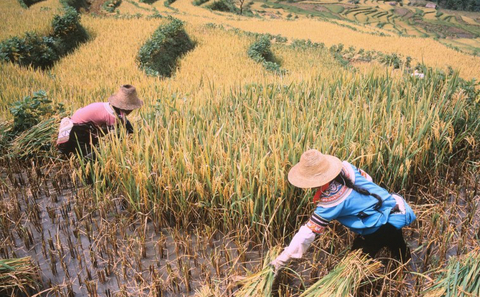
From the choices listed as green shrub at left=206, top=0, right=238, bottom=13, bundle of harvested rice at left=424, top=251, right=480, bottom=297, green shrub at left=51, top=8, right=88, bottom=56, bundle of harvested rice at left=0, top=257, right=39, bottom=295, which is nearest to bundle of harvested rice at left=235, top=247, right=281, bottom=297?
bundle of harvested rice at left=424, top=251, right=480, bottom=297

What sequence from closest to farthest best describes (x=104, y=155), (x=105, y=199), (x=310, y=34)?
(x=105, y=199) → (x=104, y=155) → (x=310, y=34)

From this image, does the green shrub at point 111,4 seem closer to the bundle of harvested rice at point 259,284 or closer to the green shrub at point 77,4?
the green shrub at point 77,4

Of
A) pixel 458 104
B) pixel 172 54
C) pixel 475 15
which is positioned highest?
pixel 458 104

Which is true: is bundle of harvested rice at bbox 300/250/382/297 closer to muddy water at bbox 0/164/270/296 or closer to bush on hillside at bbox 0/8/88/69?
muddy water at bbox 0/164/270/296

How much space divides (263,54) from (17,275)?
9.30m

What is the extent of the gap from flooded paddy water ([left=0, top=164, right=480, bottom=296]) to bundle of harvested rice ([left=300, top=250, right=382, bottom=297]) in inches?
5.4

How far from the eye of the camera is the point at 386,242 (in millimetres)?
1986

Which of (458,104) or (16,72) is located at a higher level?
(458,104)

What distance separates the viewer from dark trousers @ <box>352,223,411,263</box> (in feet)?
6.38

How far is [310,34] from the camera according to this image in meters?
16.2

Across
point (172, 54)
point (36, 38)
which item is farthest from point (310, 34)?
point (36, 38)

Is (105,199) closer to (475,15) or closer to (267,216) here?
(267,216)

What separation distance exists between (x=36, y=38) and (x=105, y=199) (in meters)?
7.22

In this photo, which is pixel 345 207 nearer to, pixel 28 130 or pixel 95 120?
pixel 95 120
